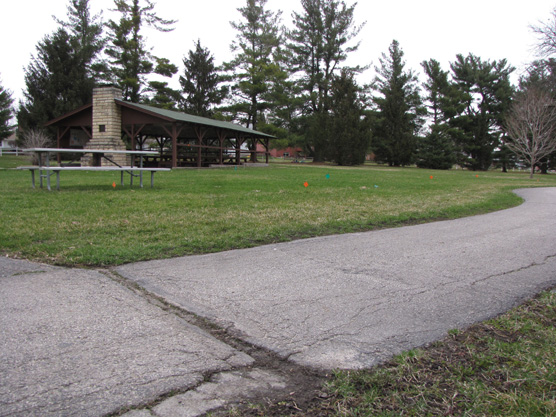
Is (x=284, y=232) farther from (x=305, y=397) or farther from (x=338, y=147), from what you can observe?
(x=338, y=147)

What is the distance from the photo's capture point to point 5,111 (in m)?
39.2

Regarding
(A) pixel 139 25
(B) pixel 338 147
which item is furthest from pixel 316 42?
(A) pixel 139 25

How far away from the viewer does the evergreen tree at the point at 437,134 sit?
44188 millimetres

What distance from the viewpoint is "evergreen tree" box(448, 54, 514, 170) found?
148 ft

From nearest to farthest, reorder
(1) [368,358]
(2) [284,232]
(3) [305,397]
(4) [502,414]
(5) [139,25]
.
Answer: (4) [502,414]
(3) [305,397]
(1) [368,358]
(2) [284,232]
(5) [139,25]

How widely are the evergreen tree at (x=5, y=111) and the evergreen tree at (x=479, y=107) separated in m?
45.5

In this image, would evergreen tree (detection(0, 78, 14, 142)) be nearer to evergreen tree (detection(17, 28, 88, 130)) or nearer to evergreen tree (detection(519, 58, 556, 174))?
evergreen tree (detection(17, 28, 88, 130))

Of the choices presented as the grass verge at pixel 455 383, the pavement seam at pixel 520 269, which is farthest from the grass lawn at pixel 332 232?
the pavement seam at pixel 520 269

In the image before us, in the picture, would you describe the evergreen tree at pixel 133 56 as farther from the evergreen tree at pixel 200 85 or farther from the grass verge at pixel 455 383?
the grass verge at pixel 455 383

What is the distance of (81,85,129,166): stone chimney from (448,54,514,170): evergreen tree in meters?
35.0

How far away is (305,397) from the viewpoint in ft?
6.41

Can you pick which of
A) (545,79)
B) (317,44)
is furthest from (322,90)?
(545,79)

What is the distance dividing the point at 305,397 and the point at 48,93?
134 ft

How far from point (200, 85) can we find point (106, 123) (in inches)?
919
